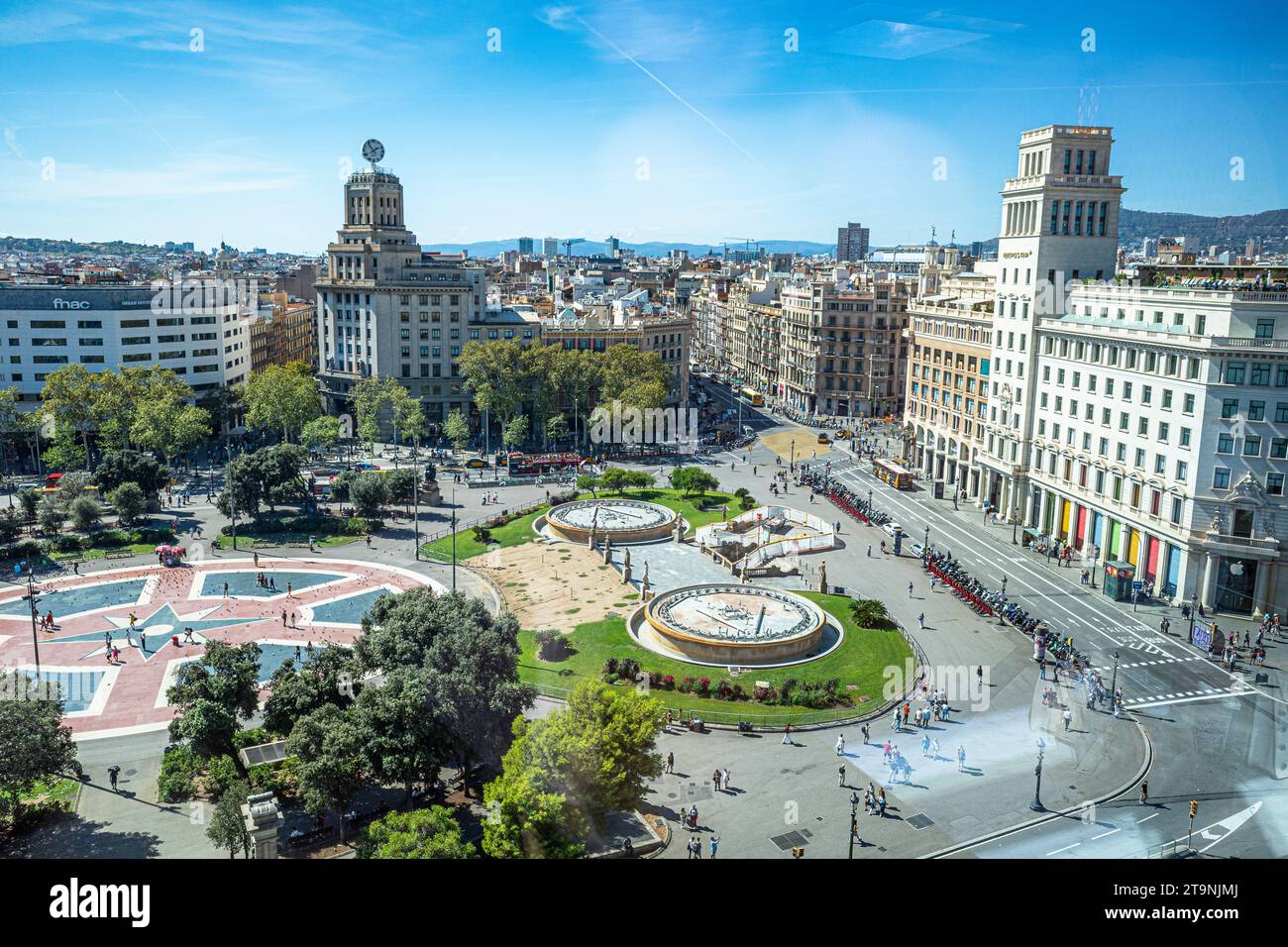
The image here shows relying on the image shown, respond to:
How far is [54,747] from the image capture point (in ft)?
105

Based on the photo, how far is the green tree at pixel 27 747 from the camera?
30625 mm

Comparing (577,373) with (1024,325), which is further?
(577,373)

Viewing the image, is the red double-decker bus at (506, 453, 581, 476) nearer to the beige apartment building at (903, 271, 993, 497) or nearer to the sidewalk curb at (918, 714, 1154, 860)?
the beige apartment building at (903, 271, 993, 497)

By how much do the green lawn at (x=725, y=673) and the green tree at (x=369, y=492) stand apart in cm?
2657

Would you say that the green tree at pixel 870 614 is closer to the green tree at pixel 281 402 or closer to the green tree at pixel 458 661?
the green tree at pixel 458 661

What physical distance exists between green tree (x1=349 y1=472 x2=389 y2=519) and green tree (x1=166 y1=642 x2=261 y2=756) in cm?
3664

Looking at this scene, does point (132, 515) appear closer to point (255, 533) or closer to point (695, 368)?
point (255, 533)

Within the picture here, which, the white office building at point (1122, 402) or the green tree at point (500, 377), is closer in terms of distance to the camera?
the white office building at point (1122, 402)

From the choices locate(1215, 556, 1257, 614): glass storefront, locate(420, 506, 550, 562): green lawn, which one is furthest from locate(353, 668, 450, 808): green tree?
locate(1215, 556, 1257, 614): glass storefront

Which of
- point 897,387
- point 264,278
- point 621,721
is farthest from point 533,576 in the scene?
point 264,278

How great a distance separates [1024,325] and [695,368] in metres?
109

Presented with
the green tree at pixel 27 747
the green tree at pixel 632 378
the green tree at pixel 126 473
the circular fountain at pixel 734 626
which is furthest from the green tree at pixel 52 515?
the green tree at pixel 632 378

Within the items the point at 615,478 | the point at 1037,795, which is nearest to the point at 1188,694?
the point at 1037,795
